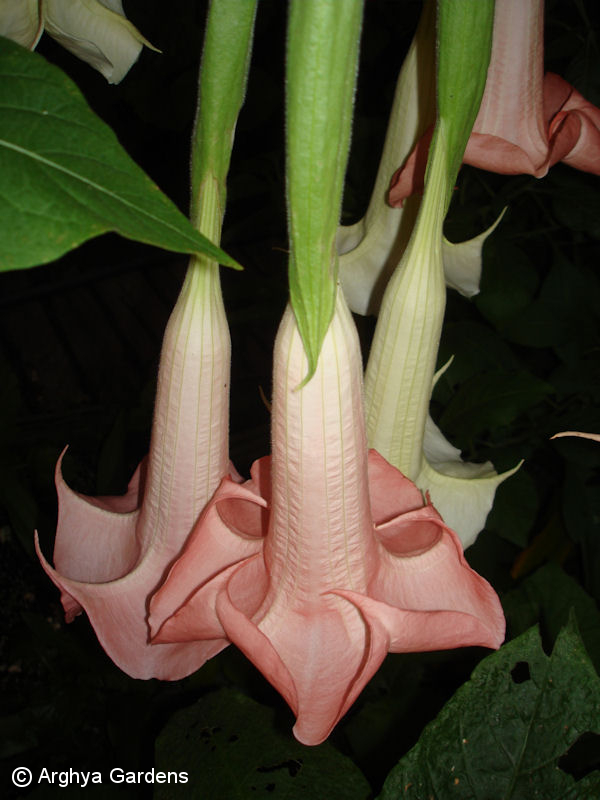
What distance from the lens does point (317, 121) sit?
0.24 m

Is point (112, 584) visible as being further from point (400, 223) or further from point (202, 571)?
point (400, 223)

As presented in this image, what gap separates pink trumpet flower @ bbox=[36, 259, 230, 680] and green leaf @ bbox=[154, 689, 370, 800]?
256 mm

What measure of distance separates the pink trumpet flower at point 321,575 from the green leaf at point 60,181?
10 cm

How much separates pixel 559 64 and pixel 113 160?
1.16 metres

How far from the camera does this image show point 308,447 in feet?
1.04

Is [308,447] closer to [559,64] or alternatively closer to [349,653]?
[349,653]

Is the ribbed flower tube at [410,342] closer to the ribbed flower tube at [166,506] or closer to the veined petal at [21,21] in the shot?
the ribbed flower tube at [166,506]

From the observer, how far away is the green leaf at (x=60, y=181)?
194 millimetres

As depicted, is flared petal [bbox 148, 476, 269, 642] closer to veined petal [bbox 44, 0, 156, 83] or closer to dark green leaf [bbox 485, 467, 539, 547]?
veined petal [bbox 44, 0, 156, 83]

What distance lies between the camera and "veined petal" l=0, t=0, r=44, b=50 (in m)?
0.33

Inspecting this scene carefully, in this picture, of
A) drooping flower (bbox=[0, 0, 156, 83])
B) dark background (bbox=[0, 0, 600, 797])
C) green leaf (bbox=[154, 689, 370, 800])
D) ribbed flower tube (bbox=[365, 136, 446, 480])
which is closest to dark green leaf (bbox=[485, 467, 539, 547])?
dark background (bbox=[0, 0, 600, 797])

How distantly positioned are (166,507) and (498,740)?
A: 9.9 inches

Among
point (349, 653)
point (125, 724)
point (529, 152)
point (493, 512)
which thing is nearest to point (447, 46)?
point (529, 152)

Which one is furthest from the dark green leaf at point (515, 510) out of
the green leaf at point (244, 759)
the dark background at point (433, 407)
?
the green leaf at point (244, 759)
